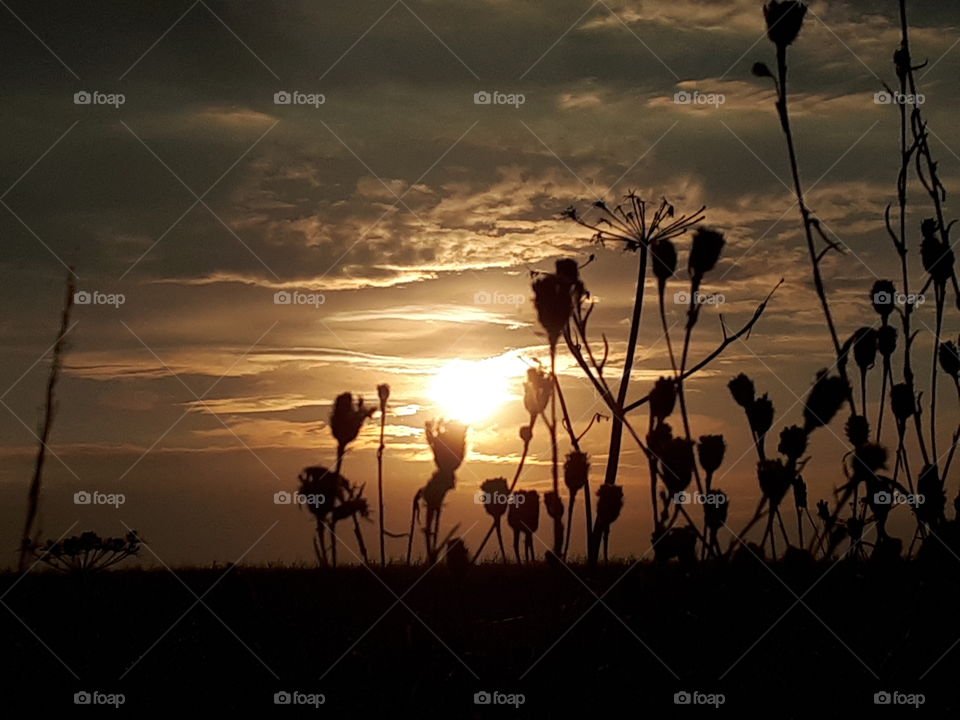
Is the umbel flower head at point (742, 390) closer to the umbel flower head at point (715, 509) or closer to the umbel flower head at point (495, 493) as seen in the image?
the umbel flower head at point (715, 509)

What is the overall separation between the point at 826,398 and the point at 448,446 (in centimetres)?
130

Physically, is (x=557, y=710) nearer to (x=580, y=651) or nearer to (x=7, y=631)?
(x=580, y=651)

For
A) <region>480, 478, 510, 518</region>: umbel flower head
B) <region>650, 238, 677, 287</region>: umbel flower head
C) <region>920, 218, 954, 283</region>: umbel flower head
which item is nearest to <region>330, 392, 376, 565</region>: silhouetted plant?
<region>480, 478, 510, 518</region>: umbel flower head

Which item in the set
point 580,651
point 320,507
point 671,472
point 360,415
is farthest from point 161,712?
→ point 671,472

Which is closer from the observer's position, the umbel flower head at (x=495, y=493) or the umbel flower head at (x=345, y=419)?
the umbel flower head at (x=345, y=419)

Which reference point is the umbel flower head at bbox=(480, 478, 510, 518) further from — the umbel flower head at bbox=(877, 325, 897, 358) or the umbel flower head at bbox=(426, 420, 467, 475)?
the umbel flower head at bbox=(877, 325, 897, 358)

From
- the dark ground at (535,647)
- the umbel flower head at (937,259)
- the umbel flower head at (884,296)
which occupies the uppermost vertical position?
the umbel flower head at (937,259)

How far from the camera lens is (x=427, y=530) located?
362 centimetres

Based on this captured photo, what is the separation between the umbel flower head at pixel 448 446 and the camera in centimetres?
341

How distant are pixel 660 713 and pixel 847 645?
43.4 inches

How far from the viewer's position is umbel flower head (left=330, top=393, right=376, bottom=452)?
11.5 feet

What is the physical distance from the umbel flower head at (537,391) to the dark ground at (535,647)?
0.70 meters

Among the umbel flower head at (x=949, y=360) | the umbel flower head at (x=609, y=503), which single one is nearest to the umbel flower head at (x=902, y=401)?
the umbel flower head at (x=949, y=360)

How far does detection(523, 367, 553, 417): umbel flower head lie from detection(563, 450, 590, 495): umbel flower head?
0.24m
